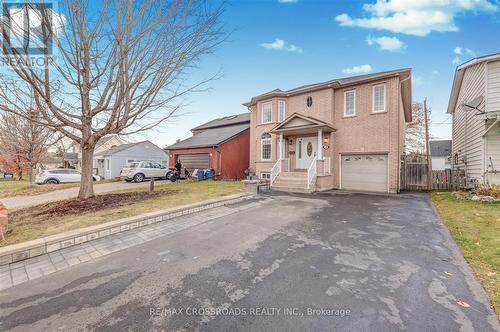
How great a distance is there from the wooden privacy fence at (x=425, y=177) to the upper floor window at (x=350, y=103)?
3933 mm

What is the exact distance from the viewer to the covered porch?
1163cm

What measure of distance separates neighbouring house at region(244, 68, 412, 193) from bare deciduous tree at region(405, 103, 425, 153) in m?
13.9

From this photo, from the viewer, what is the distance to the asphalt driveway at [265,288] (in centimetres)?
226

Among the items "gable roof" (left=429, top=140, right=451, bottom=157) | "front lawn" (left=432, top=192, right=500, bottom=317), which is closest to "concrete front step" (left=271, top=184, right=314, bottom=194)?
"front lawn" (left=432, top=192, right=500, bottom=317)

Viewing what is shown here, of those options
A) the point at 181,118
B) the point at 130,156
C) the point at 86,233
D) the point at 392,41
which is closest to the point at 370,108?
the point at 392,41

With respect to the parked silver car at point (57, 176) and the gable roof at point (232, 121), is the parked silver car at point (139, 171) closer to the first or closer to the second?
the parked silver car at point (57, 176)

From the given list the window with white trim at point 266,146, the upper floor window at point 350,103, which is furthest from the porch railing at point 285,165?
the upper floor window at point 350,103

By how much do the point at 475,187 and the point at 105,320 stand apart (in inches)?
536

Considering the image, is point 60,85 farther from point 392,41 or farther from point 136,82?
point 392,41

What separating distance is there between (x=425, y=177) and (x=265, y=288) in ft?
43.6

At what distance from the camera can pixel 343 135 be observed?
12.7 metres

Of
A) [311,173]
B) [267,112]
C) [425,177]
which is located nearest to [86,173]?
[311,173]

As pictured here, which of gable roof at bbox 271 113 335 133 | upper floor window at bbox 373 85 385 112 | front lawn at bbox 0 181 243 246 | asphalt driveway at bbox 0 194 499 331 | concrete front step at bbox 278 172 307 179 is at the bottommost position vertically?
asphalt driveway at bbox 0 194 499 331

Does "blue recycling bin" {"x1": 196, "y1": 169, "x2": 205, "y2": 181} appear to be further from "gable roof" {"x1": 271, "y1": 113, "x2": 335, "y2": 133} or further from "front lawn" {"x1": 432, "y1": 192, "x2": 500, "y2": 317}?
"front lawn" {"x1": 432, "y1": 192, "x2": 500, "y2": 317}
